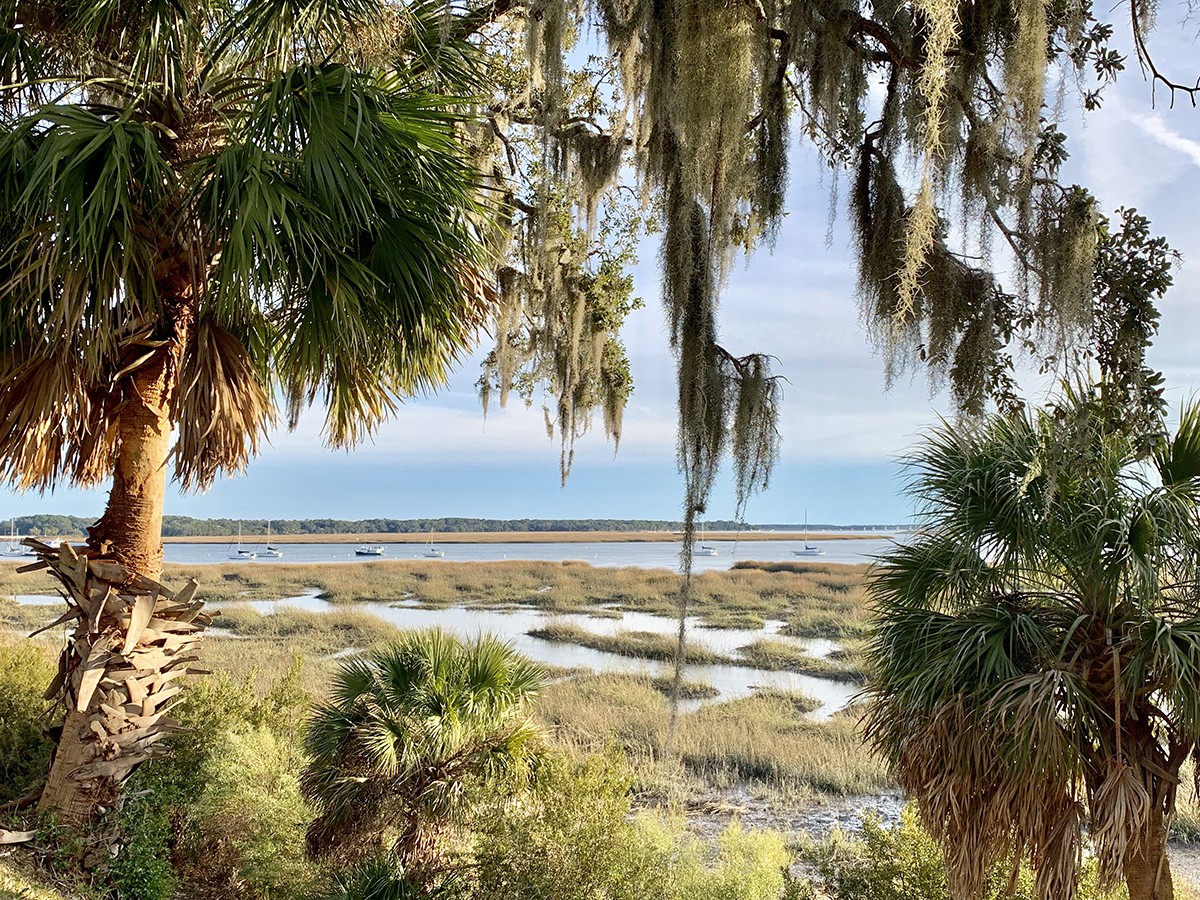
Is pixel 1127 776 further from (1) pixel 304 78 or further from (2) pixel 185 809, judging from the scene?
(2) pixel 185 809

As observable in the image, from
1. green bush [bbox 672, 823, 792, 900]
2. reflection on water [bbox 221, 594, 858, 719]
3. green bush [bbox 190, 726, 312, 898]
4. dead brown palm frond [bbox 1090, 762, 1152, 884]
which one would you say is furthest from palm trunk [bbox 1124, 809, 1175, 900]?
reflection on water [bbox 221, 594, 858, 719]

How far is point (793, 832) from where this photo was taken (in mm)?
9328

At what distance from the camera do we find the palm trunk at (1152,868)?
390 centimetres

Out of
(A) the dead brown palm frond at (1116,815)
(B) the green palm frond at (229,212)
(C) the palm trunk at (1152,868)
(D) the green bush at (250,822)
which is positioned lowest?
(D) the green bush at (250,822)

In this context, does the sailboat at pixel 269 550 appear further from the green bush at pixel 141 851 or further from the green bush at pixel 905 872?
the green bush at pixel 905 872

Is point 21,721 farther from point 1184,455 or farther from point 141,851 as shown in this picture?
point 1184,455

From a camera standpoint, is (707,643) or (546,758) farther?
(707,643)

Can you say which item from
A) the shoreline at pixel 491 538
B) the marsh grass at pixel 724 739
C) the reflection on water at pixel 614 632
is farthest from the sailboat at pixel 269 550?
the marsh grass at pixel 724 739

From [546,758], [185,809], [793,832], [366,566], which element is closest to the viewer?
[546,758]

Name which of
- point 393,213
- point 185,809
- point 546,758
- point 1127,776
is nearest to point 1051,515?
point 1127,776

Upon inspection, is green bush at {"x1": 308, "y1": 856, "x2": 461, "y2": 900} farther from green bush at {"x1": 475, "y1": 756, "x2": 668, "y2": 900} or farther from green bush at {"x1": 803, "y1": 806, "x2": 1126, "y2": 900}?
green bush at {"x1": 803, "y1": 806, "x2": 1126, "y2": 900}

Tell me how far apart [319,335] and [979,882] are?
403cm

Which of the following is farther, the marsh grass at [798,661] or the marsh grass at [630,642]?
the marsh grass at [630,642]

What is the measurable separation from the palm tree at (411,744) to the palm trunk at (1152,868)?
3241 millimetres
